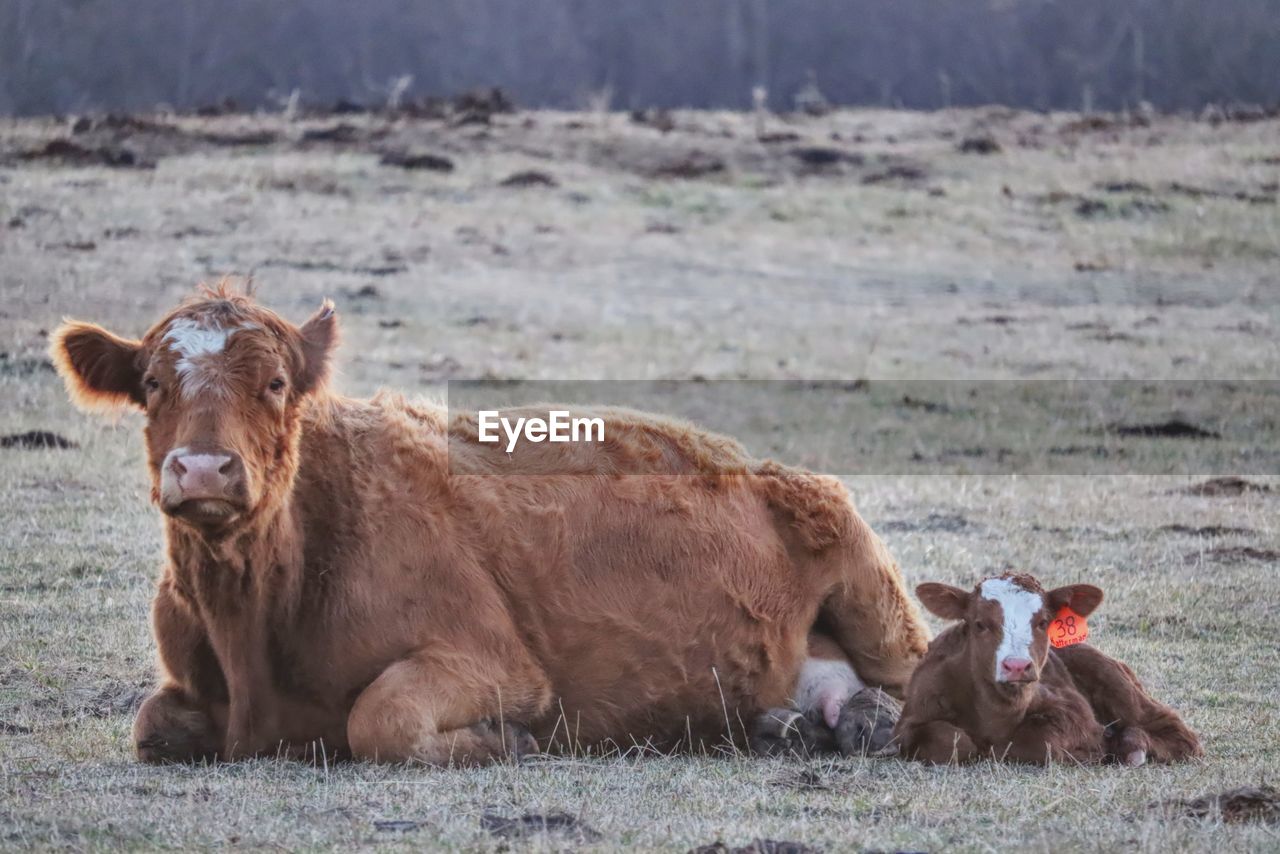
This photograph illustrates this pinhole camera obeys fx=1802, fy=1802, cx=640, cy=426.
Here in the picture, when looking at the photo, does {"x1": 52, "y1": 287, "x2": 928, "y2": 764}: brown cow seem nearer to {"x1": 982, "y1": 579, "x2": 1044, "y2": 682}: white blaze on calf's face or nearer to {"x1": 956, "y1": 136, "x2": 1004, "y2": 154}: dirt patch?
{"x1": 982, "y1": 579, "x2": 1044, "y2": 682}: white blaze on calf's face

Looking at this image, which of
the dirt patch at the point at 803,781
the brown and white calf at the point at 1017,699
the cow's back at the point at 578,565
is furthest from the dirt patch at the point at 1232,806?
the cow's back at the point at 578,565

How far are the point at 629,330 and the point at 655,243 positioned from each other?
593 centimetres

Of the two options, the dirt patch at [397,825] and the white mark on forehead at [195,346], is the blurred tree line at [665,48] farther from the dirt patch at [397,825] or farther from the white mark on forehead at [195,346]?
the dirt patch at [397,825]

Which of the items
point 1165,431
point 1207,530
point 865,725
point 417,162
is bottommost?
point 865,725

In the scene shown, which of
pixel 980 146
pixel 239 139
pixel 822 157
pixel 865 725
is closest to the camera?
pixel 865 725

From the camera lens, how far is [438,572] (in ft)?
26.5

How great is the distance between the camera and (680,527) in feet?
28.9

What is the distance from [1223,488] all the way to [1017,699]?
924cm

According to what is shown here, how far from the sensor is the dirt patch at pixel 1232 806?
21.3 ft

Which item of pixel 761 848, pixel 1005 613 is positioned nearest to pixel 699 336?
A: pixel 1005 613

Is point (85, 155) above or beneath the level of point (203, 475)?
above

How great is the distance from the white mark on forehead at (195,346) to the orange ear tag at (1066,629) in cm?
386

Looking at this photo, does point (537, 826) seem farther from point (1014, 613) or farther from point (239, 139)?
point (239, 139)

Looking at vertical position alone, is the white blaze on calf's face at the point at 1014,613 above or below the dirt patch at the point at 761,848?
above
